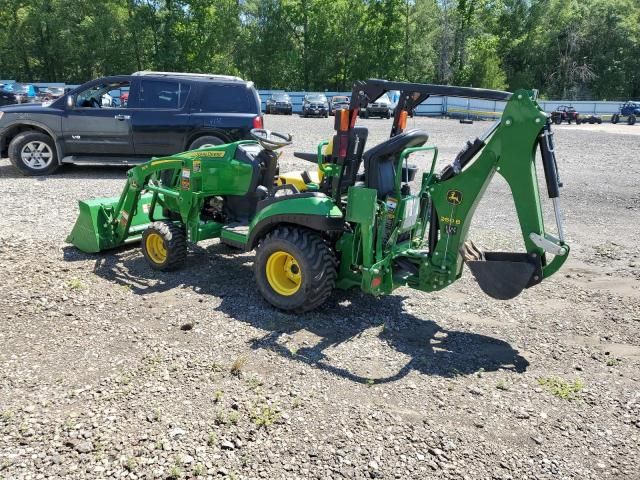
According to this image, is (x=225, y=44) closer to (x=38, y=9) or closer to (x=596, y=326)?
(x=38, y=9)

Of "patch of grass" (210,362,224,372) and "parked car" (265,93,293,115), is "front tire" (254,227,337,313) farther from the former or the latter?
"parked car" (265,93,293,115)

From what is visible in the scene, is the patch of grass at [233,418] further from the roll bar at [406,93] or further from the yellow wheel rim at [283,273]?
the roll bar at [406,93]

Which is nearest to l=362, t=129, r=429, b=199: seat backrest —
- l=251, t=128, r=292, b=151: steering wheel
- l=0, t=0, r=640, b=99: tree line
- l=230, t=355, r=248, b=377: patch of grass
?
l=251, t=128, r=292, b=151: steering wheel

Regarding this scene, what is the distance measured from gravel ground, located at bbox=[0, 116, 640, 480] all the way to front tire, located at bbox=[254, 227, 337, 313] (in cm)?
18

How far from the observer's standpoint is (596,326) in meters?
5.07

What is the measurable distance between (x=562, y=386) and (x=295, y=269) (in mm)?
2378

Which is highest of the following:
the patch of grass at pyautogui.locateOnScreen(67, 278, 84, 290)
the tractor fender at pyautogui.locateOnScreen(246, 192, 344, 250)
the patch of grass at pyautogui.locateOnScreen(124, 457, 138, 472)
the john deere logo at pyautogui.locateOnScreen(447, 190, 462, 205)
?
the john deere logo at pyautogui.locateOnScreen(447, 190, 462, 205)

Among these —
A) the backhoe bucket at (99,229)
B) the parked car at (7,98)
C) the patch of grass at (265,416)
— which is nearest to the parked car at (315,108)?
the parked car at (7,98)

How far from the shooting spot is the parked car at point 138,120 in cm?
1078

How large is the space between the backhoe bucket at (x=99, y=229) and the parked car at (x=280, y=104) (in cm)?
3214

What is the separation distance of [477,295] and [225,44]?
52.5 metres

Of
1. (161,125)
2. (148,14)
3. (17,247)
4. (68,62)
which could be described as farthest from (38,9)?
(17,247)

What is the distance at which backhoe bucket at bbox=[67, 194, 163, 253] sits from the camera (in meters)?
6.50

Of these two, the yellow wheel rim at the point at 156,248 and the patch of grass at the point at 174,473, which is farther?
the yellow wheel rim at the point at 156,248
